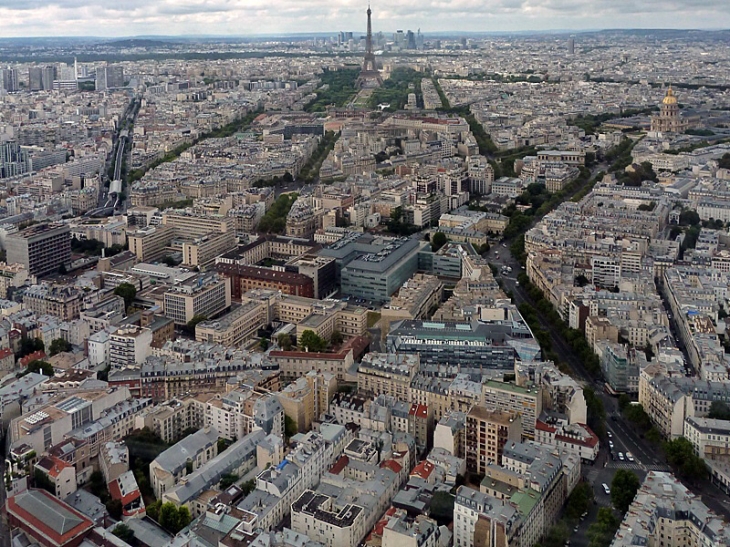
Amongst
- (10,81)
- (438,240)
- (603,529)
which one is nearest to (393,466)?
(603,529)

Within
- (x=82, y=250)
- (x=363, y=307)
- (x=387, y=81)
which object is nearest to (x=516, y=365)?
(x=363, y=307)

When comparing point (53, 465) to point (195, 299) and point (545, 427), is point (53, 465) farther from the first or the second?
point (545, 427)

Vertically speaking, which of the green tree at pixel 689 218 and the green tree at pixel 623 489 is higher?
the green tree at pixel 689 218

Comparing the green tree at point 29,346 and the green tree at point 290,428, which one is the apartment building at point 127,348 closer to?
the green tree at point 29,346

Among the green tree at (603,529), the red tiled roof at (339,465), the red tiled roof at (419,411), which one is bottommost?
the green tree at (603,529)

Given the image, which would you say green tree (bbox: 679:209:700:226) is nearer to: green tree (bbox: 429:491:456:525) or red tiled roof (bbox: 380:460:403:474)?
red tiled roof (bbox: 380:460:403:474)

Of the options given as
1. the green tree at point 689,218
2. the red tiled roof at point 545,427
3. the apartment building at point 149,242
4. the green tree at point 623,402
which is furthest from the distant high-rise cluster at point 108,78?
the red tiled roof at point 545,427
